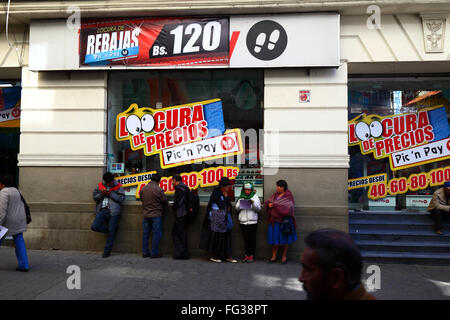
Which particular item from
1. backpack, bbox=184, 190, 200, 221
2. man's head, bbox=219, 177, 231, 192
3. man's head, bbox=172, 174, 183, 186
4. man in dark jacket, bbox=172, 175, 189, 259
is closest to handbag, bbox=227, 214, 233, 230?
man's head, bbox=219, 177, 231, 192

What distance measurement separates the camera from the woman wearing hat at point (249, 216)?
834 cm

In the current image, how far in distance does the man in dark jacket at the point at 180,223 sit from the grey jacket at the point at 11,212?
9.72 ft

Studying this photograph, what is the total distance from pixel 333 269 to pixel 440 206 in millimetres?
7940

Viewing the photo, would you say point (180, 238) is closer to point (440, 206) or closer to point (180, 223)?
point (180, 223)

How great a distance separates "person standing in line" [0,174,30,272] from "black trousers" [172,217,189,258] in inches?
114

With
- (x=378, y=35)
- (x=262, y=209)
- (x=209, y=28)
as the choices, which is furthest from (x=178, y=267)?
(x=378, y=35)

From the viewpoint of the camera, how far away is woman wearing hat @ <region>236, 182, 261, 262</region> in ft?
27.4

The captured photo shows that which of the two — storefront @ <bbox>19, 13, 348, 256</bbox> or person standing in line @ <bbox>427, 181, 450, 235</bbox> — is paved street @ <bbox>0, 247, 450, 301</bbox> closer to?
storefront @ <bbox>19, 13, 348, 256</bbox>

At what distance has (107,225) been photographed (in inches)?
339

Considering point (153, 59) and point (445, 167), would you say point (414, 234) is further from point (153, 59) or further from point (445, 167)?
point (153, 59)

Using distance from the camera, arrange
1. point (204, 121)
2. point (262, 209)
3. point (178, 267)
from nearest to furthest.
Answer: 1. point (178, 267)
2. point (262, 209)
3. point (204, 121)

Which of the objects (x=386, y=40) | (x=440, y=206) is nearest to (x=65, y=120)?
(x=386, y=40)

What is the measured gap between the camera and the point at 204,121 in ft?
30.5
